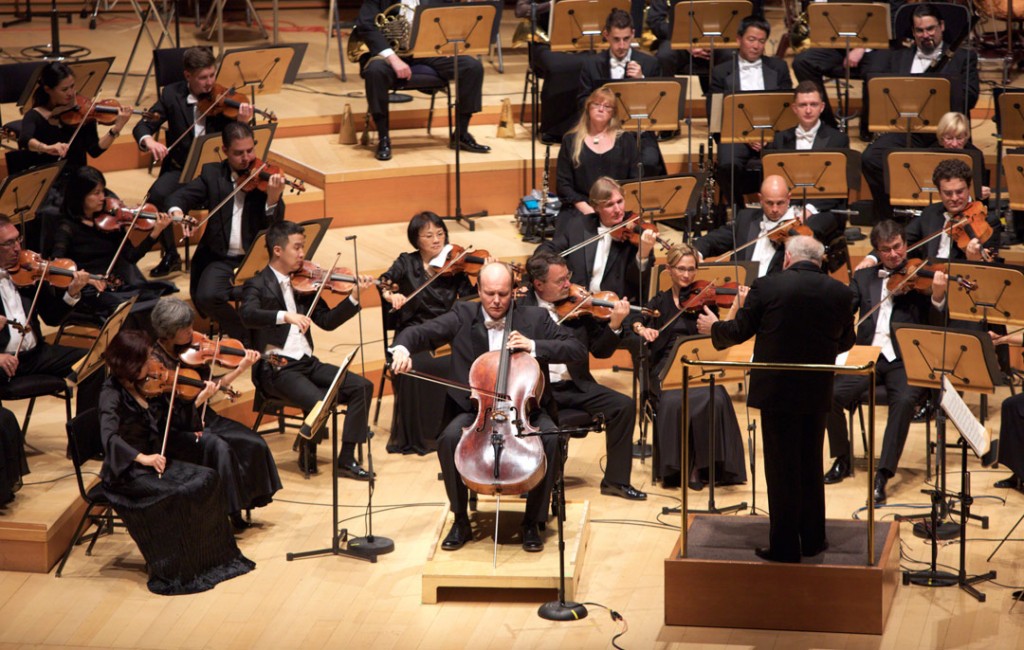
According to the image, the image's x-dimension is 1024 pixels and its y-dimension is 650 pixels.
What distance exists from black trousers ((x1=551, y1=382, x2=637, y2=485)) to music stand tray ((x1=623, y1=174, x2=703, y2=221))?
3.70 feet

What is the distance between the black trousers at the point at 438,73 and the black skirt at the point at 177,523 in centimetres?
348

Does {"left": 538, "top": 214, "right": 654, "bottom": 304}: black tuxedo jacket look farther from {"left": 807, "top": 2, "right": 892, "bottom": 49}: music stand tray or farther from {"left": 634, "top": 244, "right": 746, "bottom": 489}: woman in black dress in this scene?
{"left": 807, "top": 2, "right": 892, "bottom": 49}: music stand tray

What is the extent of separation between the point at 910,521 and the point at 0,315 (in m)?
3.68

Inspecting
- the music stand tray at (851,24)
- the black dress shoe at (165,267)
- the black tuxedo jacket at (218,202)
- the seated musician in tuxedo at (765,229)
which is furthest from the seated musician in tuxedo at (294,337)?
the music stand tray at (851,24)

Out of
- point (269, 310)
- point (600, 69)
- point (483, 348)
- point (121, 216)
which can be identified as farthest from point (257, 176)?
point (600, 69)

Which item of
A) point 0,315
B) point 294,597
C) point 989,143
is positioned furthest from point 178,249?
point 989,143

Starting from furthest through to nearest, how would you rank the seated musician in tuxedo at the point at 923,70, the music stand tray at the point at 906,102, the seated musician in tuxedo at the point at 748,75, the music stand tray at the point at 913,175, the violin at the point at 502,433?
the seated musician in tuxedo at the point at 748,75, the seated musician in tuxedo at the point at 923,70, the music stand tray at the point at 906,102, the music stand tray at the point at 913,175, the violin at the point at 502,433

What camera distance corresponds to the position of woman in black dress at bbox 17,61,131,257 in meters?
6.98

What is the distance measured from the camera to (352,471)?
6309 millimetres

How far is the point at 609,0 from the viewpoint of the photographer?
26.8ft

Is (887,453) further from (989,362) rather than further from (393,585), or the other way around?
(393,585)

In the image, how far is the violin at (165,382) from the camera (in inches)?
212

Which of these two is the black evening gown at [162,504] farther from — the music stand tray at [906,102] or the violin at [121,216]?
the music stand tray at [906,102]

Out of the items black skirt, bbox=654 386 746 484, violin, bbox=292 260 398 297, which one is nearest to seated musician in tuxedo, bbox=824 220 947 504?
black skirt, bbox=654 386 746 484
